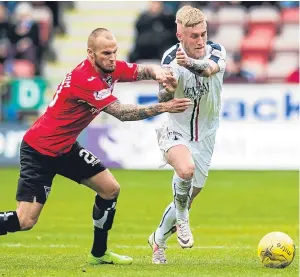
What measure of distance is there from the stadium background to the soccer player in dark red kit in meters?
0.67

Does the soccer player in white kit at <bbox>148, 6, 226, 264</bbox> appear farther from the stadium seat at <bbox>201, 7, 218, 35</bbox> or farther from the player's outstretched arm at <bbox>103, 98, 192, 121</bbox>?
the stadium seat at <bbox>201, 7, 218, 35</bbox>

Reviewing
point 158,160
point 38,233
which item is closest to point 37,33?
point 158,160

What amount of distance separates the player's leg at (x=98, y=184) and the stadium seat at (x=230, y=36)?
56.9 ft

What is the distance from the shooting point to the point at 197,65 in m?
10.2

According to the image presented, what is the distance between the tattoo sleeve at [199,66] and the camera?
10.2 metres

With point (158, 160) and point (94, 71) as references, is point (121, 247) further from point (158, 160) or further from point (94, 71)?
point (158, 160)

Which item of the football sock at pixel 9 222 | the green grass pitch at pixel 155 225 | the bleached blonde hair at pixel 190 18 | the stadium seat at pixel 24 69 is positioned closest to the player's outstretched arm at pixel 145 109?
the bleached blonde hair at pixel 190 18

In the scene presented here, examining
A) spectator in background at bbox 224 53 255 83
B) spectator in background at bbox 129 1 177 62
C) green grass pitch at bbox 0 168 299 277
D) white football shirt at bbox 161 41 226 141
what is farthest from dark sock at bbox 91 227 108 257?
spectator in background at bbox 129 1 177 62

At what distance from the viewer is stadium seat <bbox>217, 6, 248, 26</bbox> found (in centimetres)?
2806

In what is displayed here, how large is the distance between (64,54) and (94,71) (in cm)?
1858

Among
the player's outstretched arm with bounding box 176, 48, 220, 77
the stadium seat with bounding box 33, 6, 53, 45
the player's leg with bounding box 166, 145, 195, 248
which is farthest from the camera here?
the stadium seat with bounding box 33, 6, 53, 45

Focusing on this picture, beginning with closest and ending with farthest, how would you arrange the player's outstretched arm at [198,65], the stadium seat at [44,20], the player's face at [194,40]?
1. the player's outstretched arm at [198,65]
2. the player's face at [194,40]
3. the stadium seat at [44,20]

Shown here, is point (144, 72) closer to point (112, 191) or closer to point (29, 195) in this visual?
point (112, 191)

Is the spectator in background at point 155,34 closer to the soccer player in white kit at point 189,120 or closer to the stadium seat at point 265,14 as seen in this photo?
the stadium seat at point 265,14
